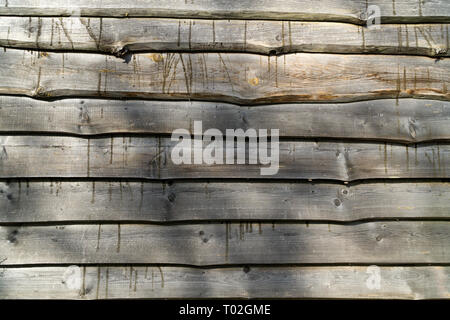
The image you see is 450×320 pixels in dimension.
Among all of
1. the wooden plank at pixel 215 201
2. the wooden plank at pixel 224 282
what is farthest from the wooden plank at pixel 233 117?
the wooden plank at pixel 224 282

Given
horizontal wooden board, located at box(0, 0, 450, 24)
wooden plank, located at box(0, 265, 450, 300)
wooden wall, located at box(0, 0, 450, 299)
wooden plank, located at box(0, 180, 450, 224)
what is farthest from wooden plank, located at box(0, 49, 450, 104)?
wooden plank, located at box(0, 265, 450, 300)

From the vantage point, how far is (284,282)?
5.61ft

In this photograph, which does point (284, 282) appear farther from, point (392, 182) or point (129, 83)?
point (129, 83)

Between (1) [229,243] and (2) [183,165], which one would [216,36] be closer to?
(2) [183,165]

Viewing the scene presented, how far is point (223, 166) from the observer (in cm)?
169

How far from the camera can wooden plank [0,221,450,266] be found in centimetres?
167

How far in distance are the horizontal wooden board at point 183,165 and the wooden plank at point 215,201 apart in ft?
0.18

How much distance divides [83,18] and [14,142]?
29.5 inches

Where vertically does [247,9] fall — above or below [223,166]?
above

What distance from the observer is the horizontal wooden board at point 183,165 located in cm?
167

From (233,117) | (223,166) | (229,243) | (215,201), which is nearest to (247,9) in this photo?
(233,117)

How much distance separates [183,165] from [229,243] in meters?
0.48

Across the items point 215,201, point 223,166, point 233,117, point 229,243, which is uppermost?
point 233,117

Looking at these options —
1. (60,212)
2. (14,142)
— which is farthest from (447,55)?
(14,142)
